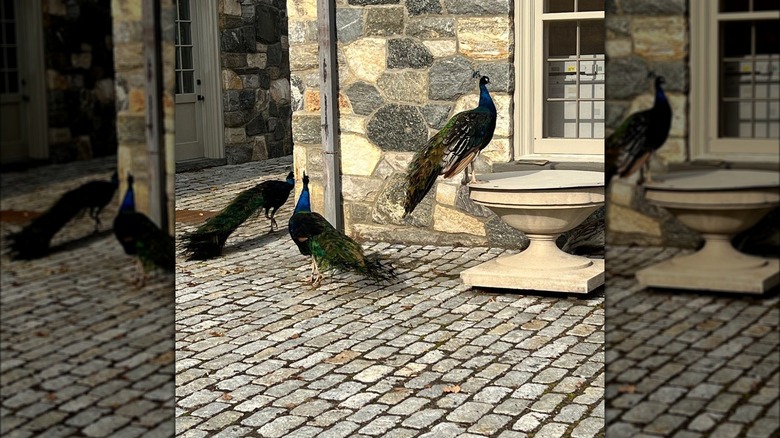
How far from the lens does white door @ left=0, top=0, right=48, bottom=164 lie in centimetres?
55

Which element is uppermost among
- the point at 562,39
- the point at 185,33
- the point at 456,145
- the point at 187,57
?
the point at 185,33

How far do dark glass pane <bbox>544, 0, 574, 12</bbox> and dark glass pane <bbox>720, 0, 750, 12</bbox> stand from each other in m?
5.27

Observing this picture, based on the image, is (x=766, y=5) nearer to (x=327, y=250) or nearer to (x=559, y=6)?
(x=327, y=250)

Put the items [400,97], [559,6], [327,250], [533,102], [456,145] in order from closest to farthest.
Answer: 1. [327,250]
2. [456,145]
3. [559,6]
4. [533,102]
5. [400,97]

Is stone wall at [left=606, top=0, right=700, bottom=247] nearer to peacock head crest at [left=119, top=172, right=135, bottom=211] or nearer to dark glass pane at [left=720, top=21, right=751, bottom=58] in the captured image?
dark glass pane at [left=720, top=21, right=751, bottom=58]

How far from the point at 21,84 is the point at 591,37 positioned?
5309 mm

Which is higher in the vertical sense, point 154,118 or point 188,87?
point 188,87

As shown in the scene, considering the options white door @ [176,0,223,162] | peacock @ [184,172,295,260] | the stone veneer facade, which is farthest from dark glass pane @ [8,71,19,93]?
white door @ [176,0,223,162]

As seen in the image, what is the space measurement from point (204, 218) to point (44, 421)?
255 inches

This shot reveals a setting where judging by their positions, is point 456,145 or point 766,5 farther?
point 456,145

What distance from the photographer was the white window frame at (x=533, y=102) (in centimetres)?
568

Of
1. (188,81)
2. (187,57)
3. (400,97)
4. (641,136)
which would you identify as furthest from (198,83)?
(641,136)

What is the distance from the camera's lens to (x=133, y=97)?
1.95 ft

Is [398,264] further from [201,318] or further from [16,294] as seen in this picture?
[16,294]
